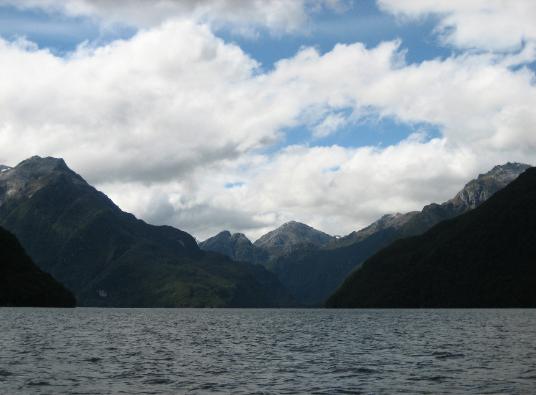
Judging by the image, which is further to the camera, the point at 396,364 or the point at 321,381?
the point at 396,364

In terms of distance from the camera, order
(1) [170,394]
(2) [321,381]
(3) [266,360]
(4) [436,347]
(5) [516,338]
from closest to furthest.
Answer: (1) [170,394], (2) [321,381], (3) [266,360], (4) [436,347], (5) [516,338]

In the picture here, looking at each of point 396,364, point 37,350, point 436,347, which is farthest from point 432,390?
point 37,350

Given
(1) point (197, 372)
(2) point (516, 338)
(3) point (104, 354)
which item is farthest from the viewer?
(2) point (516, 338)

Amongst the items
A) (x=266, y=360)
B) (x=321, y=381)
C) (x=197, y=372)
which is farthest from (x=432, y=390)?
(x=266, y=360)

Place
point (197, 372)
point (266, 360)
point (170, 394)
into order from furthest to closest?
1. point (266, 360)
2. point (197, 372)
3. point (170, 394)

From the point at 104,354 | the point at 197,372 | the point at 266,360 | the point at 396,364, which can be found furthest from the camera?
the point at 104,354

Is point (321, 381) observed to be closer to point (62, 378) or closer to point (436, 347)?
point (62, 378)

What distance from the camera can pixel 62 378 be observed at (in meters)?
57.2

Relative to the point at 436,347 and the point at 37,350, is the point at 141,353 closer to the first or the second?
the point at 37,350

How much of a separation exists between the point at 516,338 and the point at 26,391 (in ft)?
278

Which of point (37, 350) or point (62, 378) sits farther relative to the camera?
point (37, 350)

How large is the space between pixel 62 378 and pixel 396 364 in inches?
1438

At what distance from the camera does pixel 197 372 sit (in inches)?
2472

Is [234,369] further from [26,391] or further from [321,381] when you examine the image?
[26,391]
